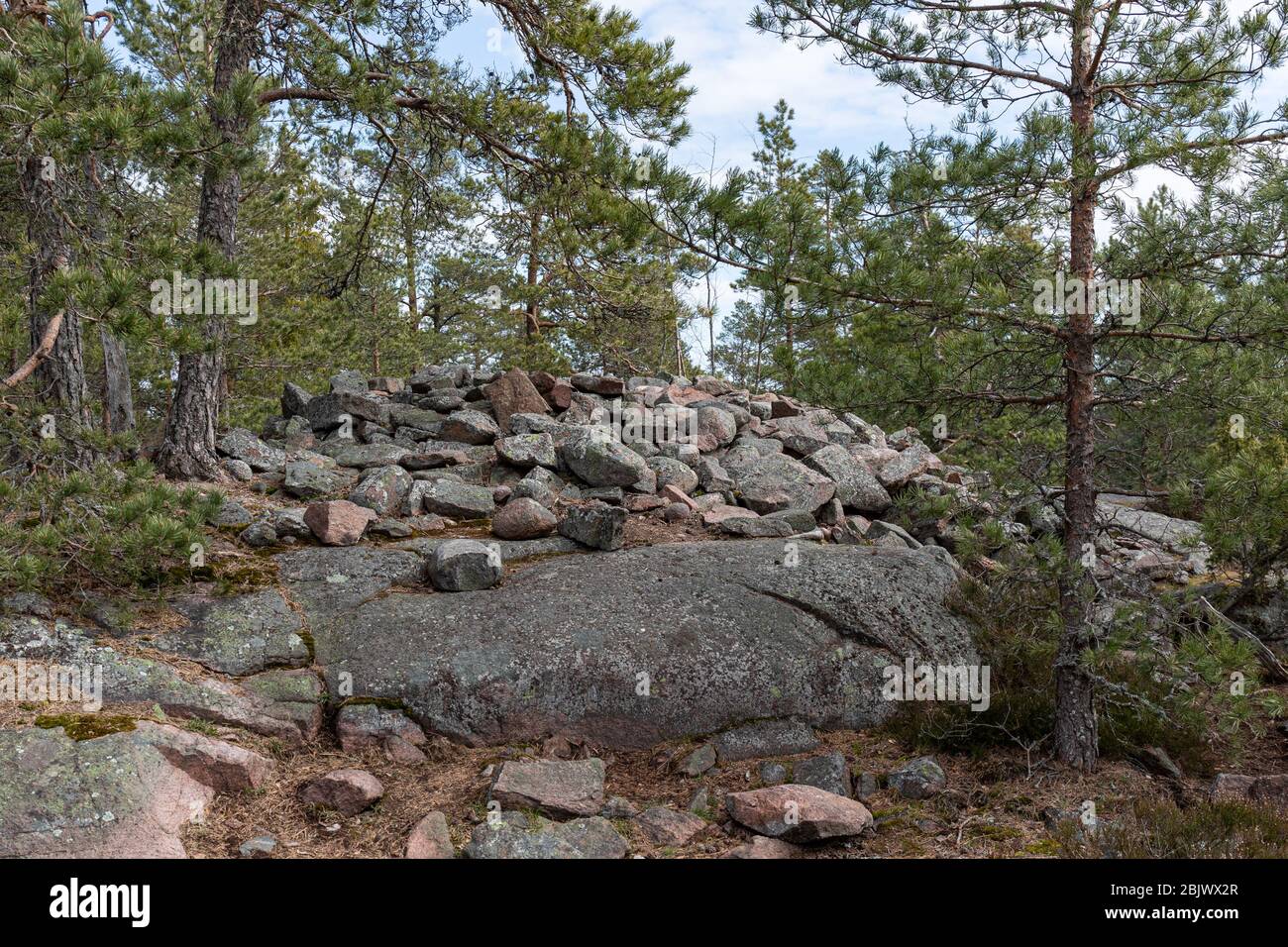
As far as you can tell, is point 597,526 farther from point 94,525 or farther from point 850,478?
point 94,525

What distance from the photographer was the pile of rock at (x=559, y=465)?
7773 millimetres

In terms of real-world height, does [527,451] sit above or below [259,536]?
above

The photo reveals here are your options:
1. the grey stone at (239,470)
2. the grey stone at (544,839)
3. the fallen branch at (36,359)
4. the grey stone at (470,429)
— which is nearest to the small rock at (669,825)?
the grey stone at (544,839)

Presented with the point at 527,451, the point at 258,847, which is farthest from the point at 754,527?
the point at 258,847

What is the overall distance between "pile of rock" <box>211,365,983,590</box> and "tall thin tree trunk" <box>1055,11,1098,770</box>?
136cm

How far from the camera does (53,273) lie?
510 centimetres

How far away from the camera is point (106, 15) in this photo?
10.9 metres

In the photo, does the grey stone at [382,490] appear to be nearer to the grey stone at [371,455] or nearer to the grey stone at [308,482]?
the grey stone at [308,482]

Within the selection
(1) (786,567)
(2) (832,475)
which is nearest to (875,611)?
(1) (786,567)

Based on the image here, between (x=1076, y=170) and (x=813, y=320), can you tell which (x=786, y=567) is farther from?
(x=1076, y=170)

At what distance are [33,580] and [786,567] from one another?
5.53m

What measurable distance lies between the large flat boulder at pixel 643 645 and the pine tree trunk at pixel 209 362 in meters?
2.62

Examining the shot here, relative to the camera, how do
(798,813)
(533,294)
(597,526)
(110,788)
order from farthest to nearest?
(533,294), (597,526), (798,813), (110,788)

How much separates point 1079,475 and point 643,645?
336 centimetres
